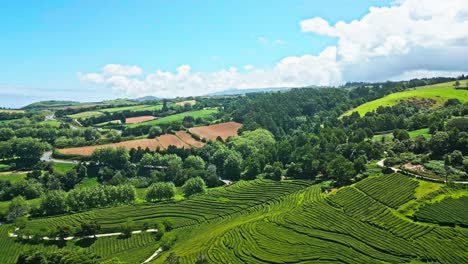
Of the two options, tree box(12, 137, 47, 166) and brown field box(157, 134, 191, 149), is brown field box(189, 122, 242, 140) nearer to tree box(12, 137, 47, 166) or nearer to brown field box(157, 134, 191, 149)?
brown field box(157, 134, 191, 149)

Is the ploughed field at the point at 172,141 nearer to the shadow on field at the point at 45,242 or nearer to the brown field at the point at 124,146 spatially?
the brown field at the point at 124,146

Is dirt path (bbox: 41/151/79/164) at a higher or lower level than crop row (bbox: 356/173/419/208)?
lower

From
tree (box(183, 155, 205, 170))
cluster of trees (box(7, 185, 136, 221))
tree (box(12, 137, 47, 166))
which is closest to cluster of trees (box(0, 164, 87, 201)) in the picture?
cluster of trees (box(7, 185, 136, 221))

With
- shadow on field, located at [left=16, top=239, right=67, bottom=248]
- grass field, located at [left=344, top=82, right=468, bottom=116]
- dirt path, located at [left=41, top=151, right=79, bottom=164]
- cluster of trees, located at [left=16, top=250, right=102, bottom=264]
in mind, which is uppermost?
grass field, located at [left=344, top=82, right=468, bottom=116]

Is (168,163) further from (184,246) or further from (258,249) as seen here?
(258,249)

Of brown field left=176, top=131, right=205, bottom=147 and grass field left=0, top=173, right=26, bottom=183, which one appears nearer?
grass field left=0, top=173, right=26, bottom=183

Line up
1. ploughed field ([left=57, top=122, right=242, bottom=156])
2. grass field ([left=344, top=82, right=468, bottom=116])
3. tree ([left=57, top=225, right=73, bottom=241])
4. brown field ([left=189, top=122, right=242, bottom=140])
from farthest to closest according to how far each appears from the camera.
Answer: brown field ([left=189, top=122, right=242, bottom=140]), grass field ([left=344, top=82, right=468, bottom=116]), ploughed field ([left=57, top=122, right=242, bottom=156]), tree ([left=57, top=225, right=73, bottom=241])

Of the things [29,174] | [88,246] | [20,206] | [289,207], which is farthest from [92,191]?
[289,207]
